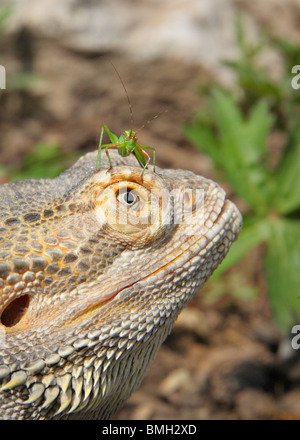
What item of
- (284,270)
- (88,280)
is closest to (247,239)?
(284,270)

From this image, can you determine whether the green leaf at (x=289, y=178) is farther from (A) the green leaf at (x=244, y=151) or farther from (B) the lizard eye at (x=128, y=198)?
(B) the lizard eye at (x=128, y=198)

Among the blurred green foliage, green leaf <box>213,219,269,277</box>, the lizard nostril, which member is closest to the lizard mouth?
the lizard nostril

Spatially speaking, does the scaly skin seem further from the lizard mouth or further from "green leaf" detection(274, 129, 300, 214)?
"green leaf" detection(274, 129, 300, 214)

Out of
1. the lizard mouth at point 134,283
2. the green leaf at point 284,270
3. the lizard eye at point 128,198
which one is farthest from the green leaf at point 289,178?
the lizard eye at point 128,198

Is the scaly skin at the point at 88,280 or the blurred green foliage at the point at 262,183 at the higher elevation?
the blurred green foliage at the point at 262,183

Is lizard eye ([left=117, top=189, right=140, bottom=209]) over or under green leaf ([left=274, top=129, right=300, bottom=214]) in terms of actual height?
under

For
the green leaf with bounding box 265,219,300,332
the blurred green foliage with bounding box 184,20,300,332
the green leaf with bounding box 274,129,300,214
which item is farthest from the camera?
the green leaf with bounding box 274,129,300,214

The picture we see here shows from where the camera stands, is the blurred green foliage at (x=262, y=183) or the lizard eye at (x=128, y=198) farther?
the blurred green foliage at (x=262, y=183)

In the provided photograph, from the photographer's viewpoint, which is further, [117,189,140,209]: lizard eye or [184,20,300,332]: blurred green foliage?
[184,20,300,332]: blurred green foliage
